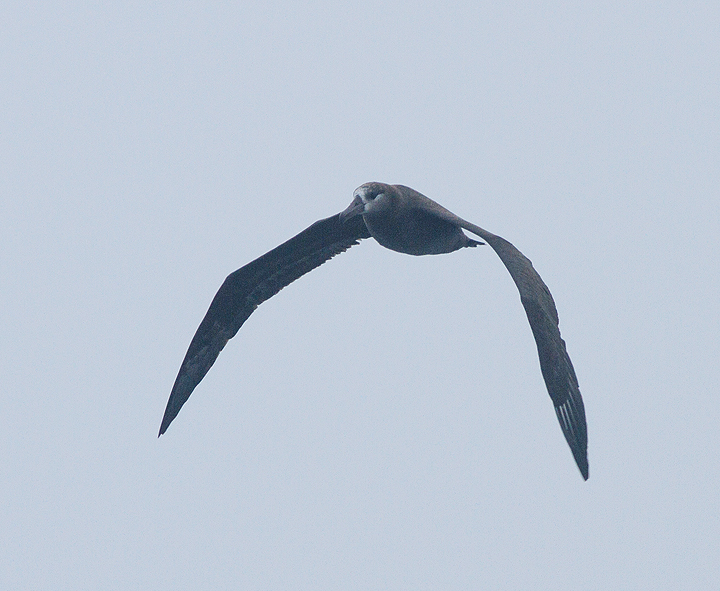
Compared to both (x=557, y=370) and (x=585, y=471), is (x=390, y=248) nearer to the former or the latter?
(x=557, y=370)

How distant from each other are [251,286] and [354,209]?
9.22ft

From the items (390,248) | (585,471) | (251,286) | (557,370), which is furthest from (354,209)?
(585,471)

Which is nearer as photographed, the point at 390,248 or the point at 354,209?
the point at 354,209

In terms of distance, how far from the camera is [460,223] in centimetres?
1528

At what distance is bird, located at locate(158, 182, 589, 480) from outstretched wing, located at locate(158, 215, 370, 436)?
0.6 inches

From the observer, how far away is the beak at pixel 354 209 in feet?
50.5

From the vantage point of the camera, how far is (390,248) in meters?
16.1

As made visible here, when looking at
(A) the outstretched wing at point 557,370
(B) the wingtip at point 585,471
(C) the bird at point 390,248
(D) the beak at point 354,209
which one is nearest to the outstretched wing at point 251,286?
(C) the bird at point 390,248

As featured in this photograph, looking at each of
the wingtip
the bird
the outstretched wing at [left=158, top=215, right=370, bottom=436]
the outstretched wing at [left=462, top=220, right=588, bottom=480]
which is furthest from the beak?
the wingtip

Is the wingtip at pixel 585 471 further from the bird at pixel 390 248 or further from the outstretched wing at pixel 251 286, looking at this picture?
the outstretched wing at pixel 251 286

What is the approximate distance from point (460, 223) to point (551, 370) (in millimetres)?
2823

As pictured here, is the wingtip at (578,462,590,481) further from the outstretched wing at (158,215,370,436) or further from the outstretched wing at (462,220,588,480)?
the outstretched wing at (158,215,370,436)

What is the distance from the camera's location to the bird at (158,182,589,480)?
13.3 metres

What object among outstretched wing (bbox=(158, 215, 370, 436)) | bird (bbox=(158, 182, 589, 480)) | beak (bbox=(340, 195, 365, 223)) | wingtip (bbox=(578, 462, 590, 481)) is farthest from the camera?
outstretched wing (bbox=(158, 215, 370, 436))
